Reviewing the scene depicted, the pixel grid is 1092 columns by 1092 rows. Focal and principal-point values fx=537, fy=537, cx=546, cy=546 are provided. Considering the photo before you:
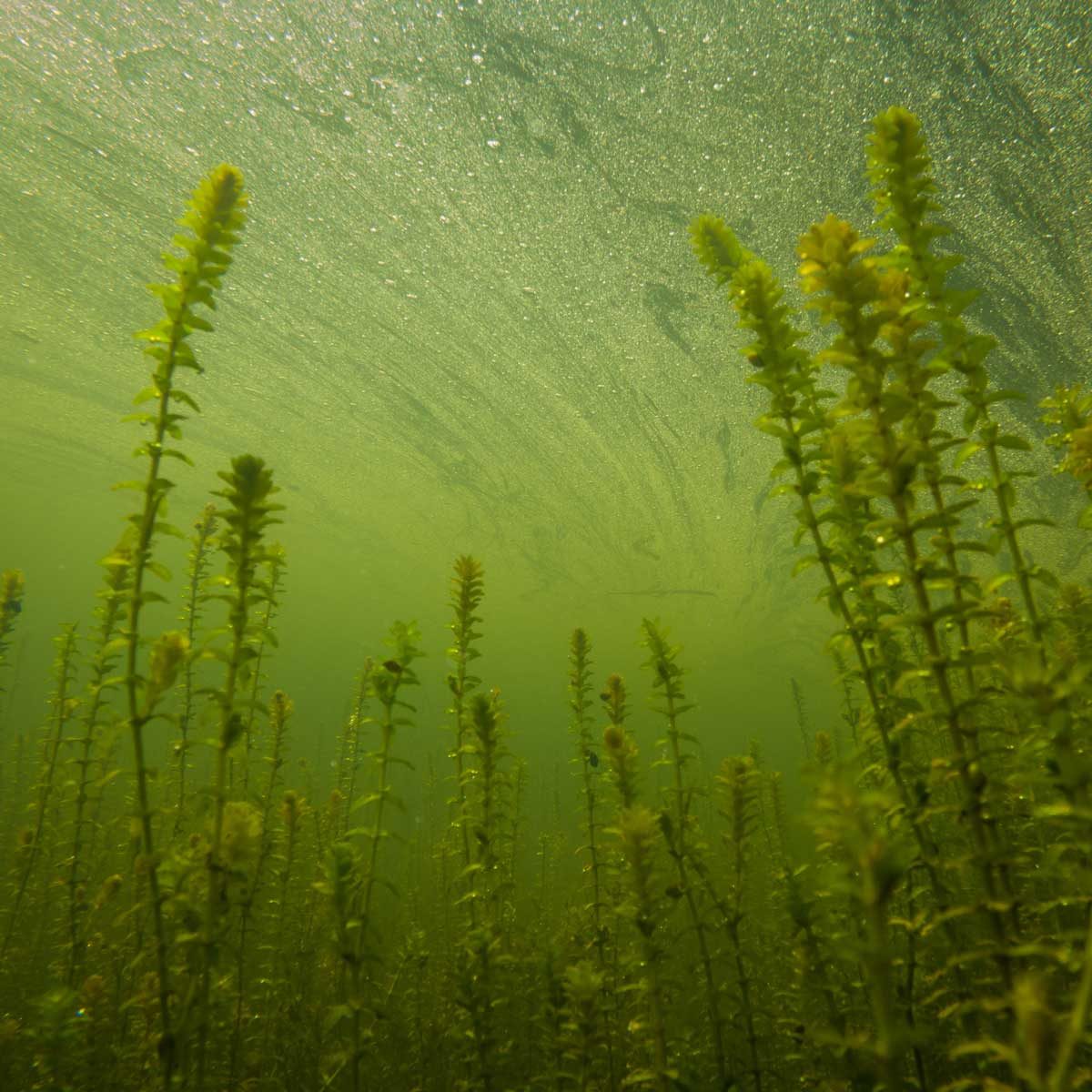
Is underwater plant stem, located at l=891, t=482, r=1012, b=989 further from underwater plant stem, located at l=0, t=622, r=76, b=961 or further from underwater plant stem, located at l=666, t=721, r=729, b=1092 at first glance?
underwater plant stem, located at l=0, t=622, r=76, b=961

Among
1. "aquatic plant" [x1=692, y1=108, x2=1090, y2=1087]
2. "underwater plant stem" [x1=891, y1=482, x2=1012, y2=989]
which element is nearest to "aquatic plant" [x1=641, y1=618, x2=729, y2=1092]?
"aquatic plant" [x1=692, y1=108, x2=1090, y2=1087]

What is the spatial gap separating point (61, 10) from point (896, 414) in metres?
11.4

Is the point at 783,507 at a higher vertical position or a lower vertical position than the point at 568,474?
lower

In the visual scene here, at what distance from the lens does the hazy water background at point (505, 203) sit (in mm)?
6270

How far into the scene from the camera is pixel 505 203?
8594 millimetres

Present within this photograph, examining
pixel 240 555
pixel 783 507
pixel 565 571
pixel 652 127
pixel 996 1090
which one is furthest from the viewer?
pixel 565 571

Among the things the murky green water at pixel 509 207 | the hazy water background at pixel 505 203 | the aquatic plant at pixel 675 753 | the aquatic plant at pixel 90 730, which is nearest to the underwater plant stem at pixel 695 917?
the aquatic plant at pixel 675 753

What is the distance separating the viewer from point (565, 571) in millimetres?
28188

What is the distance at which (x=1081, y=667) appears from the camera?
1.79 meters

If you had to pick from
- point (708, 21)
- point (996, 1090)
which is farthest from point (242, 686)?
point (708, 21)

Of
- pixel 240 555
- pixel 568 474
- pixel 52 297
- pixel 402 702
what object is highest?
pixel 52 297

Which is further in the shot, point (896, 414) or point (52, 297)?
point (52, 297)

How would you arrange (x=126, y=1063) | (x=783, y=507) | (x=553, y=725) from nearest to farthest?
(x=126, y=1063) → (x=783, y=507) → (x=553, y=725)

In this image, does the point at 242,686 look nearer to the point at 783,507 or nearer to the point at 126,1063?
the point at 126,1063
